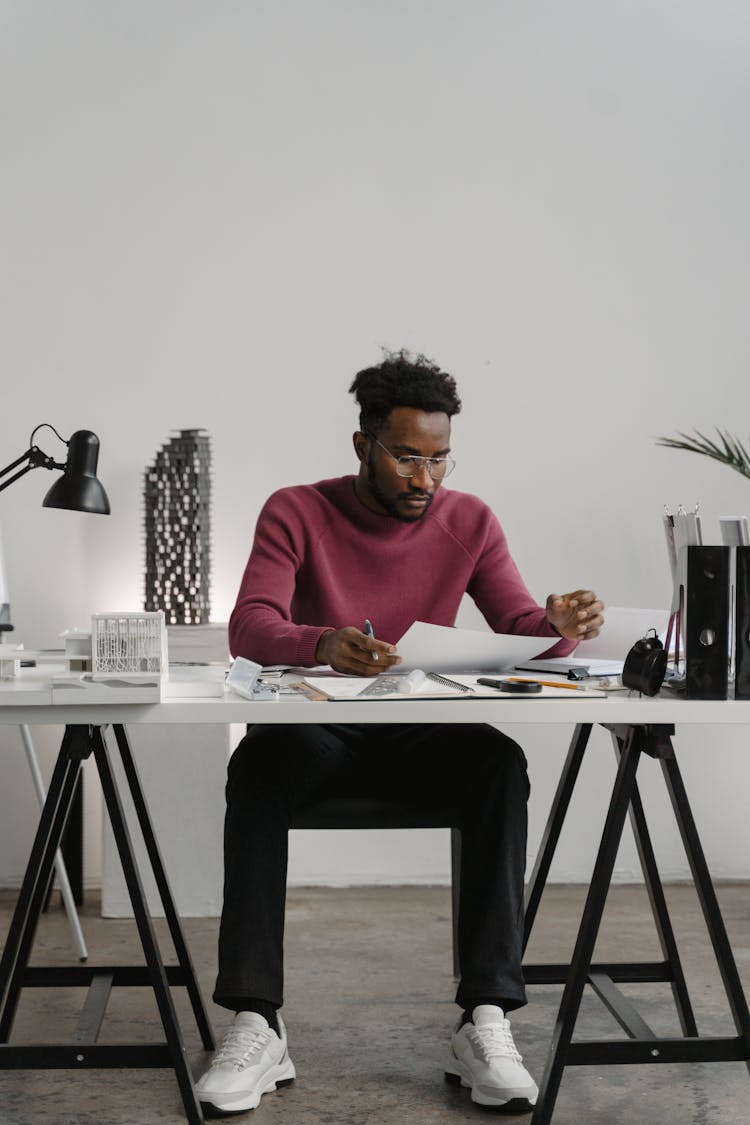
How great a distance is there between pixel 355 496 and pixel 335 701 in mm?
928

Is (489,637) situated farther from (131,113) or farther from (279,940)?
(131,113)

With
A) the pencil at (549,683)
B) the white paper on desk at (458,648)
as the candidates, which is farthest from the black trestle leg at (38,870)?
the pencil at (549,683)

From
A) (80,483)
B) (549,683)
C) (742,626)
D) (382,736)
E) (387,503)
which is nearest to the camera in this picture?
(742,626)

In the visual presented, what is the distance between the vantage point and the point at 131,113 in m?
3.18

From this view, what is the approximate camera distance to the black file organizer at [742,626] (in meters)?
1.58

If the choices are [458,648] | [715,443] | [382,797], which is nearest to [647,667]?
[458,648]

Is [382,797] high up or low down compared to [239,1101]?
up

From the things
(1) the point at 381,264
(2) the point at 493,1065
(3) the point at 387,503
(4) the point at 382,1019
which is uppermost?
(1) the point at 381,264

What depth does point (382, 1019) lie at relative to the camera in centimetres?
216

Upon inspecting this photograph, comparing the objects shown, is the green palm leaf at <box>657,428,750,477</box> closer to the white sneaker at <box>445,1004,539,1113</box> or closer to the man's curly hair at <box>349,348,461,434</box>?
the man's curly hair at <box>349,348,461,434</box>

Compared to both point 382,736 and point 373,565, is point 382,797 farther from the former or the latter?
point 373,565

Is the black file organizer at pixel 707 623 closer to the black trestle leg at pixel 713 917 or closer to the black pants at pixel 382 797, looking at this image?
the black trestle leg at pixel 713 917

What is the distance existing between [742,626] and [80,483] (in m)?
1.08

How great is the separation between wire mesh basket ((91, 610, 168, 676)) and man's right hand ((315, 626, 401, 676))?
32cm
